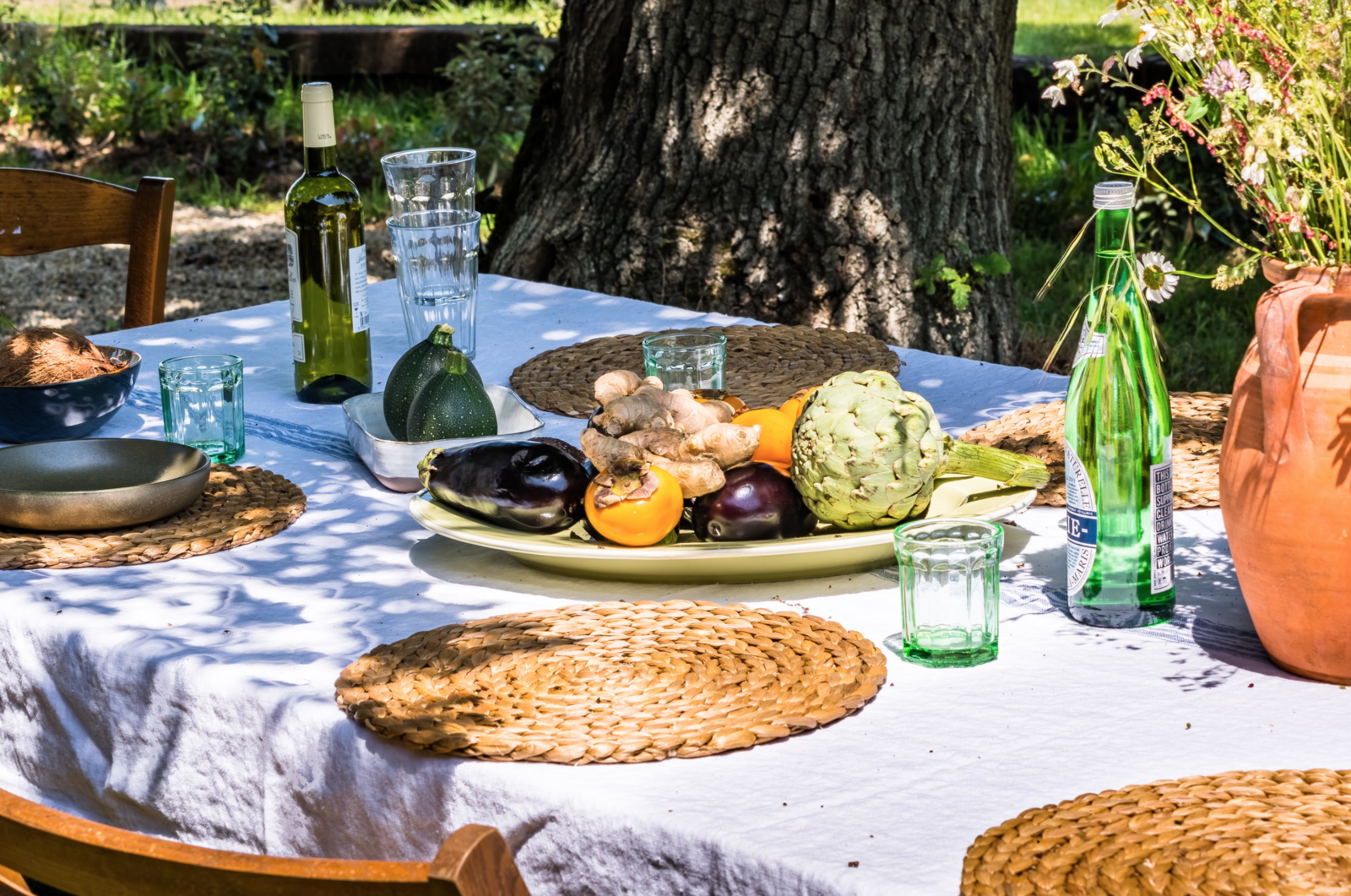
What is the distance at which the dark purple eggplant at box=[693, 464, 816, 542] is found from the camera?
4.21 feet

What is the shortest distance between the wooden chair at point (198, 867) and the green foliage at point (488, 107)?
536cm

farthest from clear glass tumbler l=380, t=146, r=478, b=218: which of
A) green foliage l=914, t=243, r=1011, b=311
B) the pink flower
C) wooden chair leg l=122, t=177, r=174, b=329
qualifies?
green foliage l=914, t=243, r=1011, b=311

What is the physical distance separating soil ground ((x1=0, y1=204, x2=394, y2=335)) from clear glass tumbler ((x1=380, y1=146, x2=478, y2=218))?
340cm

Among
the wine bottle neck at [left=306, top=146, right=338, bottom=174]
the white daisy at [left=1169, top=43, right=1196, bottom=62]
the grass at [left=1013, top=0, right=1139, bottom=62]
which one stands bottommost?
the wine bottle neck at [left=306, top=146, right=338, bottom=174]

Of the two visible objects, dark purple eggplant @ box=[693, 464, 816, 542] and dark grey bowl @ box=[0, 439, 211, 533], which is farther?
dark grey bowl @ box=[0, 439, 211, 533]

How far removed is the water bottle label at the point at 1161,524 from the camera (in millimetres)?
1130

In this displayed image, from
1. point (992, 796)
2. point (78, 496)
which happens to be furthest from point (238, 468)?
point (992, 796)

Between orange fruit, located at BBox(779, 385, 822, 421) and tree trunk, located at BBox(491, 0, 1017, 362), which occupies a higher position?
tree trunk, located at BBox(491, 0, 1017, 362)

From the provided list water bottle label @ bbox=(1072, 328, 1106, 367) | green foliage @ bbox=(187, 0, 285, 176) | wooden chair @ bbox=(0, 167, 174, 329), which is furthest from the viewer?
green foliage @ bbox=(187, 0, 285, 176)

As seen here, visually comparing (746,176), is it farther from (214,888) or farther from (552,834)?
(214,888)

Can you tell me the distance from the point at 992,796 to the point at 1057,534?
1.71 feet

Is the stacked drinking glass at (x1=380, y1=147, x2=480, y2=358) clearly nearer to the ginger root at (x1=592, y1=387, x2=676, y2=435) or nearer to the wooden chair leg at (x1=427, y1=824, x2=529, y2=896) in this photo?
the ginger root at (x1=592, y1=387, x2=676, y2=435)

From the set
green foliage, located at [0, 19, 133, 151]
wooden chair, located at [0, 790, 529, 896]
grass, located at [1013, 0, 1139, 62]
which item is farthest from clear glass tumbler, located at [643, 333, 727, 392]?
green foliage, located at [0, 19, 133, 151]

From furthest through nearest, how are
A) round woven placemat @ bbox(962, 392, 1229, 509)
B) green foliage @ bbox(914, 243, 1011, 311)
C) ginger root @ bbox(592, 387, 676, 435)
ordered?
green foliage @ bbox(914, 243, 1011, 311) < round woven placemat @ bbox(962, 392, 1229, 509) < ginger root @ bbox(592, 387, 676, 435)
